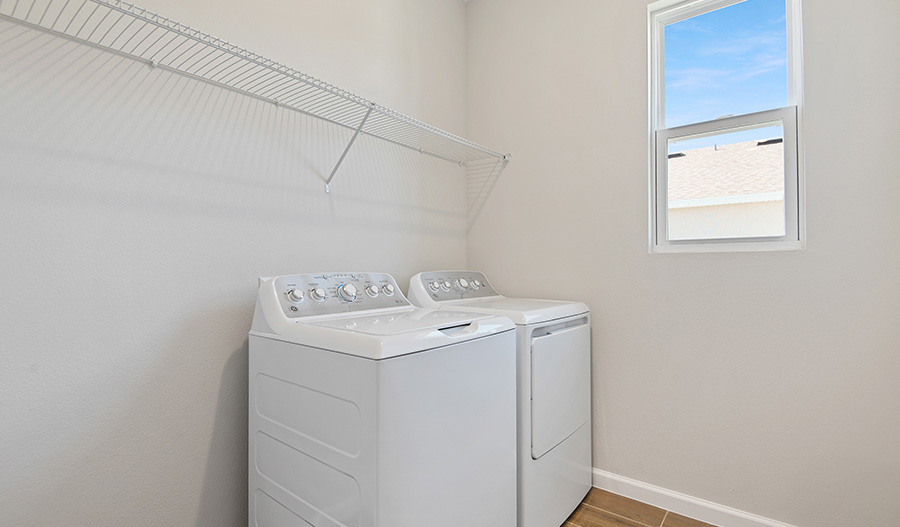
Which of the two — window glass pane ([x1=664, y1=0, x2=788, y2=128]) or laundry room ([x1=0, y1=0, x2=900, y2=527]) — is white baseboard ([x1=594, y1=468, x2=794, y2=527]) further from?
window glass pane ([x1=664, y1=0, x2=788, y2=128])

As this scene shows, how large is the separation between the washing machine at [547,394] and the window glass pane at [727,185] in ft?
2.07

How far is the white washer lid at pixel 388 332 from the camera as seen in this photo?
3.35 feet

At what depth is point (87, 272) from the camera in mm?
1144

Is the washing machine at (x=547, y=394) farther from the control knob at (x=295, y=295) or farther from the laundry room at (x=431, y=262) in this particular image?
the control knob at (x=295, y=295)

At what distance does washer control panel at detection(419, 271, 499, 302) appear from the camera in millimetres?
1950

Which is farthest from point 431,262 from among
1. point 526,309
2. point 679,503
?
point 679,503

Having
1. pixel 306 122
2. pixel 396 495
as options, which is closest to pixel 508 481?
pixel 396 495

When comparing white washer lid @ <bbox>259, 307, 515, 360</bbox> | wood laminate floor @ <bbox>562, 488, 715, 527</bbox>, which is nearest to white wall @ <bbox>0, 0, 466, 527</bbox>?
white washer lid @ <bbox>259, 307, 515, 360</bbox>

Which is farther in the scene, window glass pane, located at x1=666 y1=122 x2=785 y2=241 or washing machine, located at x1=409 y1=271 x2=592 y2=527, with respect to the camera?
window glass pane, located at x1=666 y1=122 x2=785 y2=241

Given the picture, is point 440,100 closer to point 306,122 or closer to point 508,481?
point 306,122

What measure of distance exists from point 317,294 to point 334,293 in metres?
0.07

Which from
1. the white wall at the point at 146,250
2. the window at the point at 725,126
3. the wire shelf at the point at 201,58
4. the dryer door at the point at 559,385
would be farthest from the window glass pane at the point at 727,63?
the white wall at the point at 146,250

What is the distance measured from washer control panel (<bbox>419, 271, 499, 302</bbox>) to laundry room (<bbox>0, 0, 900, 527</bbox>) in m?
0.01

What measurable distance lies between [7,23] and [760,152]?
96.2 inches
